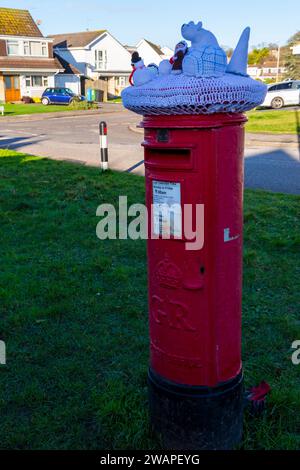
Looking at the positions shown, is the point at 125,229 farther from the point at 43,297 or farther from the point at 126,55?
the point at 126,55

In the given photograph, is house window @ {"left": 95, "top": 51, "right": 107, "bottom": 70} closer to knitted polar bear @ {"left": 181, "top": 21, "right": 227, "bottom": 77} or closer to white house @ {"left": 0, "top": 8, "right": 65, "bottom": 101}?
white house @ {"left": 0, "top": 8, "right": 65, "bottom": 101}

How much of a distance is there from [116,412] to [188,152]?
5.41 ft

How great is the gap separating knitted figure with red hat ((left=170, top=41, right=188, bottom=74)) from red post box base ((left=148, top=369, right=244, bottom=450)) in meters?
1.66

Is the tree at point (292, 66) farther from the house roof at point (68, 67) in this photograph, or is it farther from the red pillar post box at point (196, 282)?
the red pillar post box at point (196, 282)

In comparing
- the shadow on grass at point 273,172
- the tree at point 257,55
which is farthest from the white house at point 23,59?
the tree at point 257,55

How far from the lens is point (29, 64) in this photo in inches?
1891

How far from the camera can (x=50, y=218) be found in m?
7.40

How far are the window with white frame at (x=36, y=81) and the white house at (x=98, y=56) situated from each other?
697cm

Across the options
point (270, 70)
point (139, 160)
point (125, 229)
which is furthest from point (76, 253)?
point (270, 70)

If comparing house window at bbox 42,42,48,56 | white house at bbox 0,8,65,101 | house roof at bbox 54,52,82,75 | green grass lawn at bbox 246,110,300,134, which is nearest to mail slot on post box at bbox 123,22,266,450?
green grass lawn at bbox 246,110,300,134

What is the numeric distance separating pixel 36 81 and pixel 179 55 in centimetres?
4995

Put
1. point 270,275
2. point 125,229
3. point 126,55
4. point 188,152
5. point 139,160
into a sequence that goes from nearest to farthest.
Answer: point 188,152, point 270,275, point 125,229, point 139,160, point 126,55

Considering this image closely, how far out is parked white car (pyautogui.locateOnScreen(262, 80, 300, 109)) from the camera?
2870 cm

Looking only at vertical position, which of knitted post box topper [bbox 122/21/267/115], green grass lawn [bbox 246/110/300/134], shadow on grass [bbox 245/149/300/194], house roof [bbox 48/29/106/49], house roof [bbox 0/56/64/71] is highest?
→ house roof [bbox 48/29/106/49]
